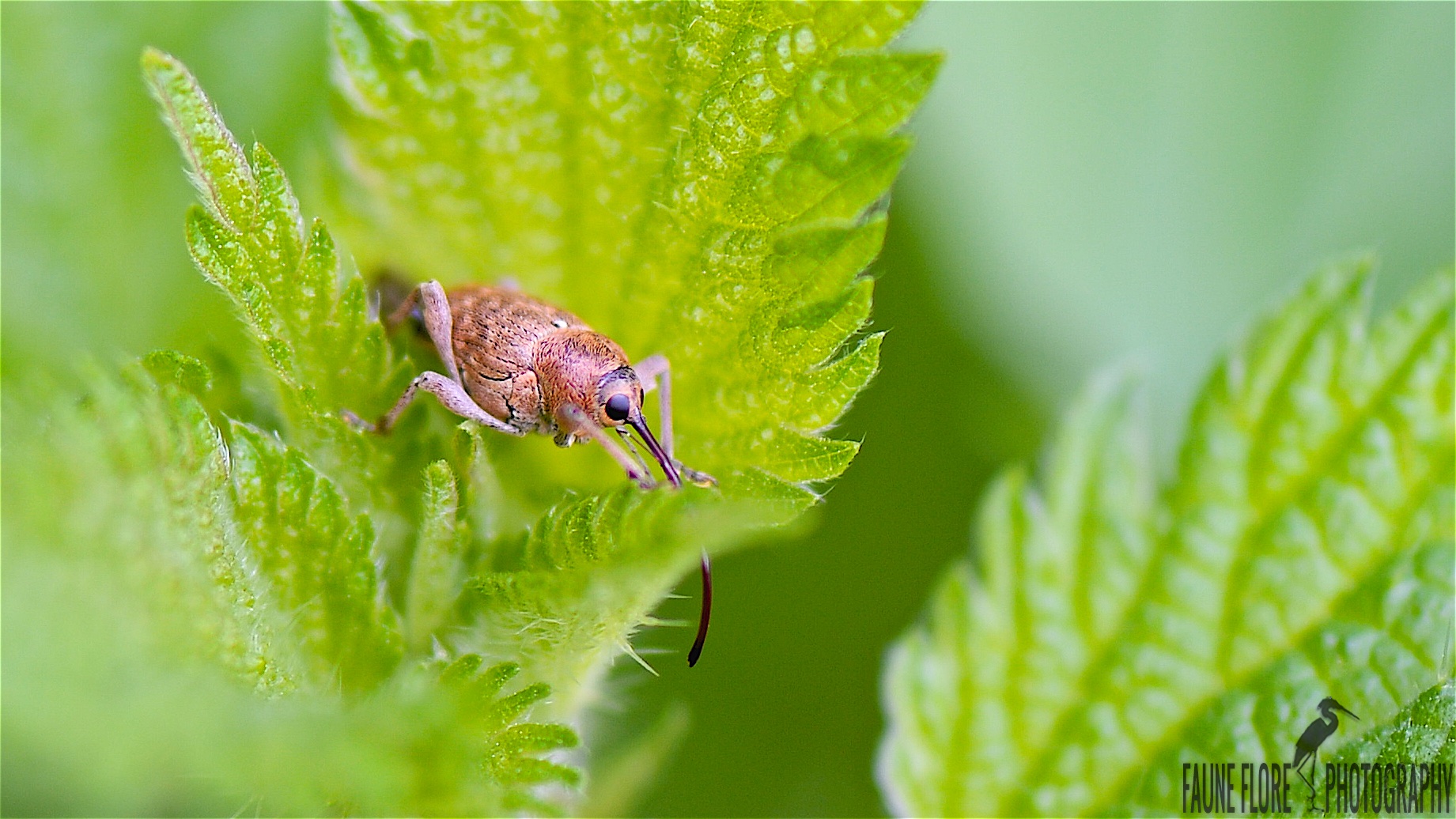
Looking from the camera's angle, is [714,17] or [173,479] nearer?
[173,479]

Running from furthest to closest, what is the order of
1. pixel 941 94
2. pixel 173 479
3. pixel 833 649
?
pixel 941 94
pixel 833 649
pixel 173 479

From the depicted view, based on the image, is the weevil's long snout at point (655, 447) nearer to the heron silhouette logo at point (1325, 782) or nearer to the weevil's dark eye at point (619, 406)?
the weevil's dark eye at point (619, 406)

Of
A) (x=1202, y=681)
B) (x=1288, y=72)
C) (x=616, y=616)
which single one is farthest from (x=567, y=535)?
(x=1288, y=72)

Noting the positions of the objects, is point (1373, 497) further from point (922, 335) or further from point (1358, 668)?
point (922, 335)

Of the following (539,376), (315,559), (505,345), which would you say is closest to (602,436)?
(539,376)

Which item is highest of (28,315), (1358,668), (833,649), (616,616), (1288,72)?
(1288,72)
